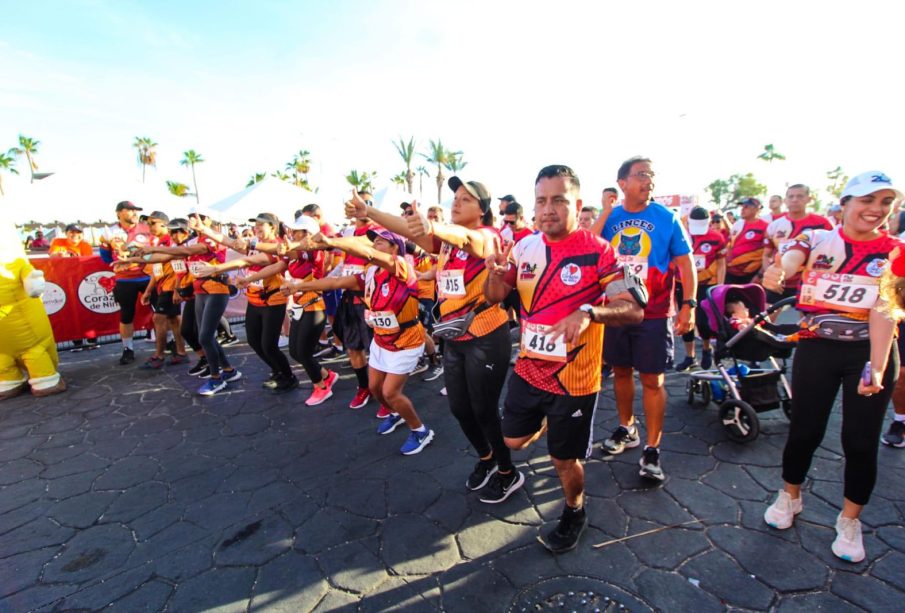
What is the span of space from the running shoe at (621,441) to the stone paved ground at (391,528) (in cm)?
11

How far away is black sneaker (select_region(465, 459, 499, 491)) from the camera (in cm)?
335

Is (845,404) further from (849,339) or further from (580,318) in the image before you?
(580,318)

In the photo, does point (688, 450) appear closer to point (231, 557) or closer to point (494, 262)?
point (494, 262)

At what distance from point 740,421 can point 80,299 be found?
1075 centimetres

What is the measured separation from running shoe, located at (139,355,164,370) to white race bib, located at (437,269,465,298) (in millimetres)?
6322

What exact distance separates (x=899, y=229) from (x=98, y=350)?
13.2 m

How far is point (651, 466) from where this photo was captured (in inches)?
130

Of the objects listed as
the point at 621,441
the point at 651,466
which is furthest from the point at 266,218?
the point at 651,466

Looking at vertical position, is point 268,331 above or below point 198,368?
above

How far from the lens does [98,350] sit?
8.25 m

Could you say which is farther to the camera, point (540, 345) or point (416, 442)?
point (416, 442)

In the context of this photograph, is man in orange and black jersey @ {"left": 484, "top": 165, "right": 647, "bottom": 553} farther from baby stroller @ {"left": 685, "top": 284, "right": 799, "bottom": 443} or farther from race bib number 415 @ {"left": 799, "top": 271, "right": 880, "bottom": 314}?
baby stroller @ {"left": 685, "top": 284, "right": 799, "bottom": 443}

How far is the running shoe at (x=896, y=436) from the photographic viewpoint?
3.67 metres

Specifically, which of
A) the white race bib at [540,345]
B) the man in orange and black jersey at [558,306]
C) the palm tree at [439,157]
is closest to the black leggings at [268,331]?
the man in orange and black jersey at [558,306]
